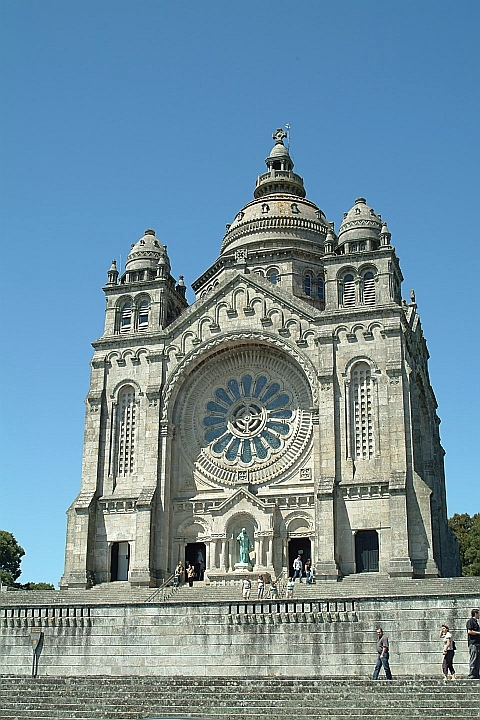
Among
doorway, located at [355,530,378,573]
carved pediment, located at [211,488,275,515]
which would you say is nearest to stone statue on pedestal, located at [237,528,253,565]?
carved pediment, located at [211,488,275,515]

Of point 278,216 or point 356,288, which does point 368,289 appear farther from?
point 278,216

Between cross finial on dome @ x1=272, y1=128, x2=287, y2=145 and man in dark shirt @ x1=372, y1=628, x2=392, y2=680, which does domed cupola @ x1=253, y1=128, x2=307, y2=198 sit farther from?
man in dark shirt @ x1=372, y1=628, x2=392, y2=680

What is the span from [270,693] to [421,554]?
16.3 m

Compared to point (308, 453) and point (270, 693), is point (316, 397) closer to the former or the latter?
point (308, 453)

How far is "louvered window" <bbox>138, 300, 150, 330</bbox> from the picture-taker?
51.0 meters

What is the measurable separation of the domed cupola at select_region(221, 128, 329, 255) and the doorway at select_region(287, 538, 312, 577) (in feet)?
68.5

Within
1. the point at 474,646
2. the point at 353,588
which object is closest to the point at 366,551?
the point at 353,588

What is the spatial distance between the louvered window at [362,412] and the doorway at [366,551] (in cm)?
373

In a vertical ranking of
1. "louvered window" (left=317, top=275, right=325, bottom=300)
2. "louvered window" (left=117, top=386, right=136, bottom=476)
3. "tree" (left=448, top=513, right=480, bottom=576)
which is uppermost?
"louvered window" (left=317, top=275, right=325, bottom=300)

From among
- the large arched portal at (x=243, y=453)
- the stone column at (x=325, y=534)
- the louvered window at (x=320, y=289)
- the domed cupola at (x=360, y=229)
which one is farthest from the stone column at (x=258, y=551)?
the louvered window at (x=320, y=289)

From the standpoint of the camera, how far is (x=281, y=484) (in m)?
45.8

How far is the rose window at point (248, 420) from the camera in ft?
155

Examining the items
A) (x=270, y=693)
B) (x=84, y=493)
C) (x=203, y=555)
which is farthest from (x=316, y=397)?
(x=270, y=693)

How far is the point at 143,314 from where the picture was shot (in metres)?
51.4
